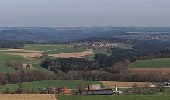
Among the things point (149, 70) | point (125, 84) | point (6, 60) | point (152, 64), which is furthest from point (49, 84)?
point (6, 60)

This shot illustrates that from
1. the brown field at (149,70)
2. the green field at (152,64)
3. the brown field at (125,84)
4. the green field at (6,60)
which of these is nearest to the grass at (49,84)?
the brown field at (125,84)

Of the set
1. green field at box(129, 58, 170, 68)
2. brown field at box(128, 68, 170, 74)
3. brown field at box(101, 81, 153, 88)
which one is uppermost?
green field at box(129, 58, 170, 68)

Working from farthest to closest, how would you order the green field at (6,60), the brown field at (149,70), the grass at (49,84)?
the green field at (6,60), the brown field at (149,70), the grass at (49,84)

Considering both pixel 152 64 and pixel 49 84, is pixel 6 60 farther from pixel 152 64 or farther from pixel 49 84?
pixel 152 64

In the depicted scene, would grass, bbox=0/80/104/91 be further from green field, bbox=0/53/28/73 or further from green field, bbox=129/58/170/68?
green field, bbox=129/58/170/68

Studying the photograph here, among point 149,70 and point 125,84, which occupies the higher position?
point 149,70

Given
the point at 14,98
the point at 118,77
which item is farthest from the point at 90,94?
the point at 118,77

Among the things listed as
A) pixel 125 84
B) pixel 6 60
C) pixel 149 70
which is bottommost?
pixel 125 84

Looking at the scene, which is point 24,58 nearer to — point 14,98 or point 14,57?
point 14,57

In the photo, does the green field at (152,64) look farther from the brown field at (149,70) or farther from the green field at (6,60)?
the green field at (6,60)

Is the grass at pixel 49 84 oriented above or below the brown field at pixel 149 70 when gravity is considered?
below

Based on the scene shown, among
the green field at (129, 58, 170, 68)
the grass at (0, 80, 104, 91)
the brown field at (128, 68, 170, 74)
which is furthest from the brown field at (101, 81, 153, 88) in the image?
the green field at (129, 58, 170, 68)
